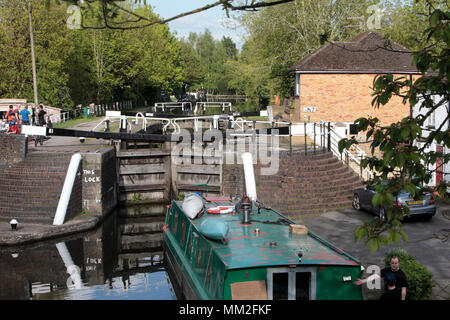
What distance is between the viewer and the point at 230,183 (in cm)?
2028

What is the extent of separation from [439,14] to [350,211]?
14.9m

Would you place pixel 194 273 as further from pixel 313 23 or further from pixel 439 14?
pixel 313 23

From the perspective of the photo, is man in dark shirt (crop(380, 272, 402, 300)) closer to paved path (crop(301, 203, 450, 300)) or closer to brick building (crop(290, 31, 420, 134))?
paved path (crop(301, 203, 450, 300))

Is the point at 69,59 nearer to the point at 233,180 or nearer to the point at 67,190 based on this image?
the point at 67,190

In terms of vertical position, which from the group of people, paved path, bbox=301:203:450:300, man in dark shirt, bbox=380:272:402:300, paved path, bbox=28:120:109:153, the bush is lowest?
paved path, bbox=301:203:450:300

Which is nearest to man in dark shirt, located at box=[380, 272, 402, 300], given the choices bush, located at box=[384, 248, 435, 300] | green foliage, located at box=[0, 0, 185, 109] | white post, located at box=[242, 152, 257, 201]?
bush, located at box=[384, 248, 435, 300]

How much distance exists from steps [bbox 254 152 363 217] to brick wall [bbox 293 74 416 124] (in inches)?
380

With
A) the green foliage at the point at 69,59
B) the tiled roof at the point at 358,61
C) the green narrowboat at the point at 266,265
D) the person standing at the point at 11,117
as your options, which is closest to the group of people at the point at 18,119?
the person standing at the point at 11,117

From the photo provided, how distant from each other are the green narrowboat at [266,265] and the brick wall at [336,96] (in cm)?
1881

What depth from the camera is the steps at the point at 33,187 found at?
19.0 meters

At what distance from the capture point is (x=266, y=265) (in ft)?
27.8

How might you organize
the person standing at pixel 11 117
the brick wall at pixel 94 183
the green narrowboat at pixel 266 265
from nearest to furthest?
the green narrowboat at pixel 266 265
the brick wall at pixel 94 183
the person standing at pixel 11 117

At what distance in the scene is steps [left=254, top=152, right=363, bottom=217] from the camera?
19016mm

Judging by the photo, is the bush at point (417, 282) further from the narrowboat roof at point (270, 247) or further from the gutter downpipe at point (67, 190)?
the gutter downpipe at point (67, 190)
